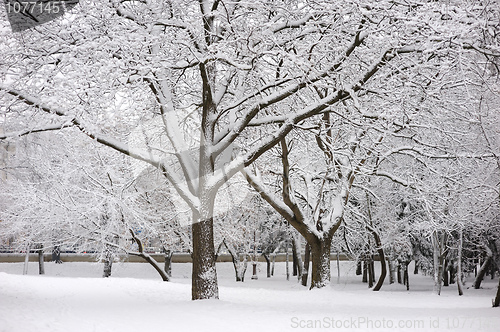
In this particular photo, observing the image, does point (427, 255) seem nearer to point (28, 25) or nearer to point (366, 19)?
point (366, 19)

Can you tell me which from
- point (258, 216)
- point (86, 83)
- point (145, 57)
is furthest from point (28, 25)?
point (258, 216)

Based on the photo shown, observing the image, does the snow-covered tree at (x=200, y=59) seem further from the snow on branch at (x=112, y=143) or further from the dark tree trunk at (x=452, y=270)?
the dark tree trunk at (x=452, y=270)

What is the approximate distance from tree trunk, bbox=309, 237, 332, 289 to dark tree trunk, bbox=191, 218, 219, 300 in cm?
558

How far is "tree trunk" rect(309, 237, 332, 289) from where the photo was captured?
49.9 feet

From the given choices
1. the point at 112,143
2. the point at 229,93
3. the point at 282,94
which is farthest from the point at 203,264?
the point at 229,93

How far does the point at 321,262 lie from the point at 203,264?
20.1ft

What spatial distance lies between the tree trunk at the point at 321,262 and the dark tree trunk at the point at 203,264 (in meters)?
A: 5.58

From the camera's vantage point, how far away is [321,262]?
1532 centimetres

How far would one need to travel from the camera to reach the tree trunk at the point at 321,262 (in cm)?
1520
